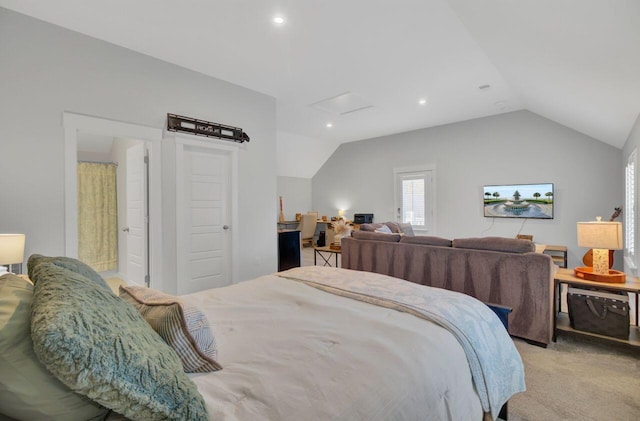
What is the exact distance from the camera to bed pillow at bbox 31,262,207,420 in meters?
0.61

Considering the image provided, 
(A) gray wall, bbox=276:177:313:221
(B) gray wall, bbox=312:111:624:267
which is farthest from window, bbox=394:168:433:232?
(A) gray wall, bbox=276:177:313:221

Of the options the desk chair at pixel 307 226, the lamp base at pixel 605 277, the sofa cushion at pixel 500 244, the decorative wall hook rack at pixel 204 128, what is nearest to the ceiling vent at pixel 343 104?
the decorative wall hook rack at pixel 204 128

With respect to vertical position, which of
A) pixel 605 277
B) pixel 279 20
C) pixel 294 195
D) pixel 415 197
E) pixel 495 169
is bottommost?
pixel 605 277

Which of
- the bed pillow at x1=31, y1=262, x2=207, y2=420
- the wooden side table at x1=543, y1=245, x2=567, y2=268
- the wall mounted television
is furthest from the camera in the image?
the wall mounted television

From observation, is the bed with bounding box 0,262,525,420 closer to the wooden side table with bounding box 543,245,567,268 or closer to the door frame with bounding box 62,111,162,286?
the door frame with bounding box 62,111,162,286

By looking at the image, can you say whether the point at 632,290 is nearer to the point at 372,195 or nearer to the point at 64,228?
the point at 64,228

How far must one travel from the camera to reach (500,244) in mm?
2943

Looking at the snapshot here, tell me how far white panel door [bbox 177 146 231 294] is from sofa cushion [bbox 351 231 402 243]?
1.81m

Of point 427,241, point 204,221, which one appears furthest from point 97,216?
point 427,241

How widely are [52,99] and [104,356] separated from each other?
335cm

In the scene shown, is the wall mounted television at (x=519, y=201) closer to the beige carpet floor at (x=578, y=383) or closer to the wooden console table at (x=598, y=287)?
the wooden console table at (x=598, y=287)

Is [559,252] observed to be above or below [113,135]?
below

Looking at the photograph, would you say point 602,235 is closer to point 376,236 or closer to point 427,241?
point 427,241

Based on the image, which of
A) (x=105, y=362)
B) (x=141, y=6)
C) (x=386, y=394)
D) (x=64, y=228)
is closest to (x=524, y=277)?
(x=386, y=394)
